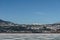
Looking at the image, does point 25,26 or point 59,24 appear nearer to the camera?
point 25,26

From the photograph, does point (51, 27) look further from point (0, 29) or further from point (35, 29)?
point (0, 29)

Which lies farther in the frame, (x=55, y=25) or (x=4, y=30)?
(x=55, y=25)

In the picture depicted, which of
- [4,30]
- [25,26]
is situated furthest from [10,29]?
[25,26]

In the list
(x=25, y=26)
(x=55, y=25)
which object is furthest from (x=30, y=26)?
(x=55, y=25)

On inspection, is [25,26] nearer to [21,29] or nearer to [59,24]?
[21,29]

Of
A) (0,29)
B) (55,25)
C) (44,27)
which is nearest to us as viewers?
(0,29)

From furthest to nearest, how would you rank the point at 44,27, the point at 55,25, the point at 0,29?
the point at 55,25 → the point at 44,27 → the point at 0,29

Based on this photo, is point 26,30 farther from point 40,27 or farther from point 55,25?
point 55,25

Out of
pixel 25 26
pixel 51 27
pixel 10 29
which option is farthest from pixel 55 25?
pixel 10 29
